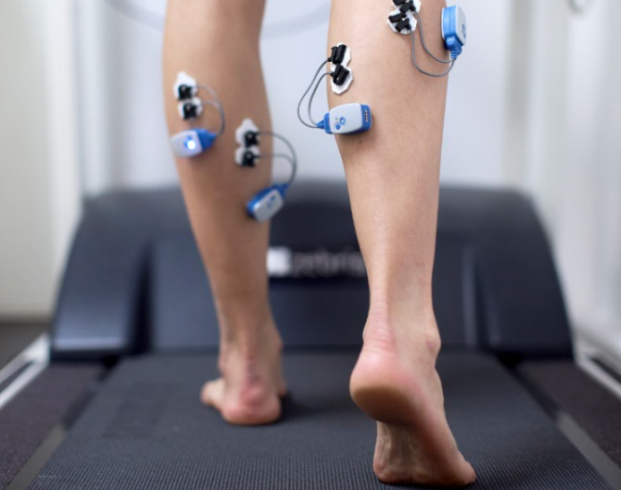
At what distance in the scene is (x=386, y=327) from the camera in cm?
68

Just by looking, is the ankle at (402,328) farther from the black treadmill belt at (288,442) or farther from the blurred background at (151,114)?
the blurred background at (151,114)

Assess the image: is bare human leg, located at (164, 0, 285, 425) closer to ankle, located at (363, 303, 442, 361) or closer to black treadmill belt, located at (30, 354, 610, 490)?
black treadmill belt, located at (30, 354, 610, 490)

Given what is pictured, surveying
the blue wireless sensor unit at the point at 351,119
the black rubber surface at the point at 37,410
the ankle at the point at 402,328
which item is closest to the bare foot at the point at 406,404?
the ankle at the point at 402,328

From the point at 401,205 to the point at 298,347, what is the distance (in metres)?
0.72

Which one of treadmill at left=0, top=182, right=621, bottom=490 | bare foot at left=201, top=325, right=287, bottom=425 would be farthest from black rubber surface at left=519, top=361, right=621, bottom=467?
bare foot at left=201, top=325, right=287, bottom=425

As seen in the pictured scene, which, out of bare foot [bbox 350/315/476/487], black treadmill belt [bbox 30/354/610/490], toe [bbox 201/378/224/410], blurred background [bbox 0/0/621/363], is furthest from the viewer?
blurred background [bbox 0/0/621/363]

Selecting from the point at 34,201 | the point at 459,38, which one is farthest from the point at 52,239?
the point at 459,38

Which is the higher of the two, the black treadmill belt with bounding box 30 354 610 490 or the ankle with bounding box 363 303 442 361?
the ankle with bounding box 363 303 442 361

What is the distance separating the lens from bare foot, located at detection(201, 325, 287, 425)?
98cm

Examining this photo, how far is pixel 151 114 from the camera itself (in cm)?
174

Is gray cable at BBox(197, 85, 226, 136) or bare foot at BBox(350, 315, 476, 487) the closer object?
bare foot at BBox(350, 315, 476, 487)

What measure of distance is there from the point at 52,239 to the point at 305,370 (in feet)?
2.92

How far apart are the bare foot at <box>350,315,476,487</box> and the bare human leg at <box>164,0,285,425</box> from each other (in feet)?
0.97

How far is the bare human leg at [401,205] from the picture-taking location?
27.4 inches
